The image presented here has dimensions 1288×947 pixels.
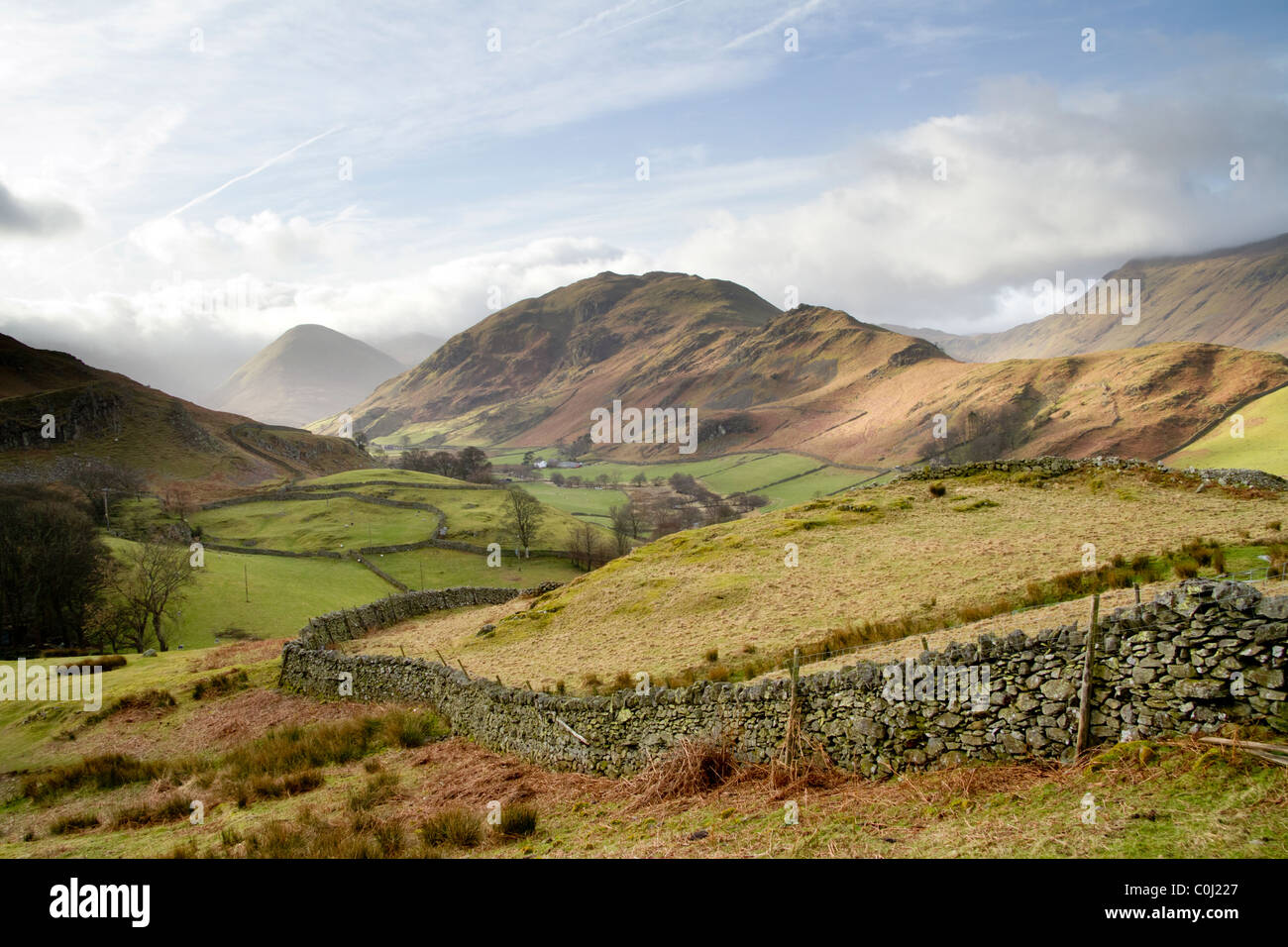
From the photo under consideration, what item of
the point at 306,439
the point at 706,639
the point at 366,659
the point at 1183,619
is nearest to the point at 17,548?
the point at 366,659

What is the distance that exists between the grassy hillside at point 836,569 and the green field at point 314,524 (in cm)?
4946

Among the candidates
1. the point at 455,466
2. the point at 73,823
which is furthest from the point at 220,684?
the point at 455,466

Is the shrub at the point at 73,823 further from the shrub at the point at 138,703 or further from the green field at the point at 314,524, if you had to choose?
the green field at the point at 314,524

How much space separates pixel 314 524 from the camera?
86625 mm

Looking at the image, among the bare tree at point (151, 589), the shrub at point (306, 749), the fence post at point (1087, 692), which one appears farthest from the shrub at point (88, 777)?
the bare tree at point (151, 589)

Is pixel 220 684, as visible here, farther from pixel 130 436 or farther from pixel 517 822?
pixel 130 436

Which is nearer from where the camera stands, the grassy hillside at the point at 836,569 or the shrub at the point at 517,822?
the shrub at the point at 517,822

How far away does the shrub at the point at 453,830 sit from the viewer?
406 inches

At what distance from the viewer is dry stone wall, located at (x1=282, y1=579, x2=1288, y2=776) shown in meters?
7.99

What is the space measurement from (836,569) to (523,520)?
62055mm

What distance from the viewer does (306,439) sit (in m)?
168

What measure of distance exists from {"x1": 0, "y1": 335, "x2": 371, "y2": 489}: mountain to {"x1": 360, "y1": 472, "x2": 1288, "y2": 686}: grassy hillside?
114m
